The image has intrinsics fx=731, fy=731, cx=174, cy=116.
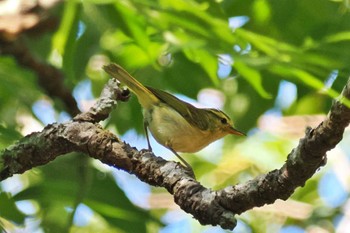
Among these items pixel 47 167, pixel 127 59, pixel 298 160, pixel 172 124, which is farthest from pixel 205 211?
pixel 172 124

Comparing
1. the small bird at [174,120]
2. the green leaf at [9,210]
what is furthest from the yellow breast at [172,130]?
the green leaf at [9,210]

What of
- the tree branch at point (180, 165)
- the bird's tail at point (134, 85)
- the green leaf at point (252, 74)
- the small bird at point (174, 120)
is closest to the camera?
the tree branch at point (180, 165)

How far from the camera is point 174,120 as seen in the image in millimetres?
4066

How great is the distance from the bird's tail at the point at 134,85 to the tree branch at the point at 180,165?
28 cm

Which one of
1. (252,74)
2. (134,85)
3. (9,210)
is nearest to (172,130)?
(134,85)

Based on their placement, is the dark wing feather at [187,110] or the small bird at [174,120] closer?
the small bird at [174,120]

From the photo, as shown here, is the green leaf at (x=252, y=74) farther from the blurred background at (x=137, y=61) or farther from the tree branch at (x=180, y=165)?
the tree branch at (x=180, y=165)

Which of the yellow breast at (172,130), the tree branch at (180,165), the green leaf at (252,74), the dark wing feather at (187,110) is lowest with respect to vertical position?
the tree branch at (180,165)

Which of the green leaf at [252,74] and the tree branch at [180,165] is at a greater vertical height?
the green leaf at [252,74]

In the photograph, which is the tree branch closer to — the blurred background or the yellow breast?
the blurred background

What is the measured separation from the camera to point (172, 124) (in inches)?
159

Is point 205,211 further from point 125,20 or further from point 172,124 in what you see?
point 172,124

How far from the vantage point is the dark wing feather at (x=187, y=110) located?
390cm

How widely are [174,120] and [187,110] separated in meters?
0.33
